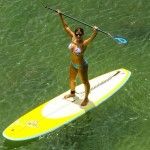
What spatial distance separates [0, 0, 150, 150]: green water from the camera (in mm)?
12734

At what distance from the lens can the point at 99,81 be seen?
47.5ft

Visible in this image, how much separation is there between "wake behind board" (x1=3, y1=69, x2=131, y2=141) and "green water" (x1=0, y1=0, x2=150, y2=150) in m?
0.34

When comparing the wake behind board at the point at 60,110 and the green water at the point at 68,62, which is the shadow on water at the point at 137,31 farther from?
the wake behind board at the point at 60,110

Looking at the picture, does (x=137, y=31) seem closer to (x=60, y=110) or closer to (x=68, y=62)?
(x=68, y=62)

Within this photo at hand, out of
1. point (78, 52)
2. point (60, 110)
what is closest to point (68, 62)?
point (60, 110)

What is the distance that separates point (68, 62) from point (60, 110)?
3.48 m

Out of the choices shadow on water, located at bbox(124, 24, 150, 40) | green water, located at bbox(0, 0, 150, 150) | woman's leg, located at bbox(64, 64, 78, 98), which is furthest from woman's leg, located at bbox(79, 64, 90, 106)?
shadow on water, located at bbox(124, 24, 150, 40)

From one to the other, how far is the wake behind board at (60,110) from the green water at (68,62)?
34 cm

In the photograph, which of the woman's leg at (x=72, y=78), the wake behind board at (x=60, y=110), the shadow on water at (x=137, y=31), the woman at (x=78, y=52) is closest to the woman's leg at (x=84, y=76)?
the woman at (x=78, y=52)

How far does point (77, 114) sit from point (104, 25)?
6.26 metres

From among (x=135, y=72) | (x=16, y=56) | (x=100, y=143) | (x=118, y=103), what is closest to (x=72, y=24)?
(x=16, y=56)

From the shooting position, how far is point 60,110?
13.2 meters

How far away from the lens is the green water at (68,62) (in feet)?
41.8

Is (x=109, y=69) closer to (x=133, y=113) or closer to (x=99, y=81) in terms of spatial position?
(x=99, y=81)
